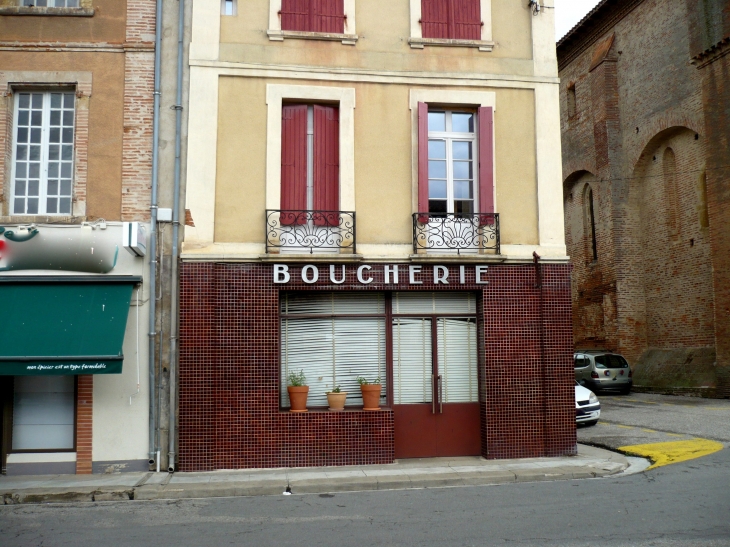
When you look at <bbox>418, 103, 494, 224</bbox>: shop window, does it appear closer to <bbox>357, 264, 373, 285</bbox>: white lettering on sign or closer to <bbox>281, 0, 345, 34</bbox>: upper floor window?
<bbox>357, 264, 373, 285</bbox>: white lettering on sign

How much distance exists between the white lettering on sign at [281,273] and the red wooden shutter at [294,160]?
0.76 metres

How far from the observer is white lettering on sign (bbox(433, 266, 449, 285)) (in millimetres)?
12484

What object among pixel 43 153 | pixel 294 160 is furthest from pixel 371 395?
pixel 43 153

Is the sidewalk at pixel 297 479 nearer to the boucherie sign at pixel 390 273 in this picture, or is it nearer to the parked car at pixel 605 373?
the boucherie sign at pixel 390 273

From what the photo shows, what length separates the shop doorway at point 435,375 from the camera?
1259 cm

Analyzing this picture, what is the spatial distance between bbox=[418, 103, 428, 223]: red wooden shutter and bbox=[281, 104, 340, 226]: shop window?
1.33 m

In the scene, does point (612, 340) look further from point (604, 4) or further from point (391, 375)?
point (391, 375)

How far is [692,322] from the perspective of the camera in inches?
1067

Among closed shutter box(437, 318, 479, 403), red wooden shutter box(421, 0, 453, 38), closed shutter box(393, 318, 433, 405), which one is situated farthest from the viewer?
red wooden shutter box(421, 0, 453, 38)

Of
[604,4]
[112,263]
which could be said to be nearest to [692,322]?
[604,4]

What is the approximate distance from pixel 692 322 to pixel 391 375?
1828cm

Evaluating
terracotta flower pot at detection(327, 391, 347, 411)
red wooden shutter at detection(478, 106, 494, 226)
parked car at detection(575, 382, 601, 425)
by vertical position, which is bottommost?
parked car at detection(575, 382, 601, 425)

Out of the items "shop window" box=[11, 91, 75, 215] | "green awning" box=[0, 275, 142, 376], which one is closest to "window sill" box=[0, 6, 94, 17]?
"shop window" box=[11, 91, 75, 215]

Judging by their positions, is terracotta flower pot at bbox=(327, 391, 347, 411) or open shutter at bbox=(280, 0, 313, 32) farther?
open shutter at bbox=(280, 0, 313, 32)
